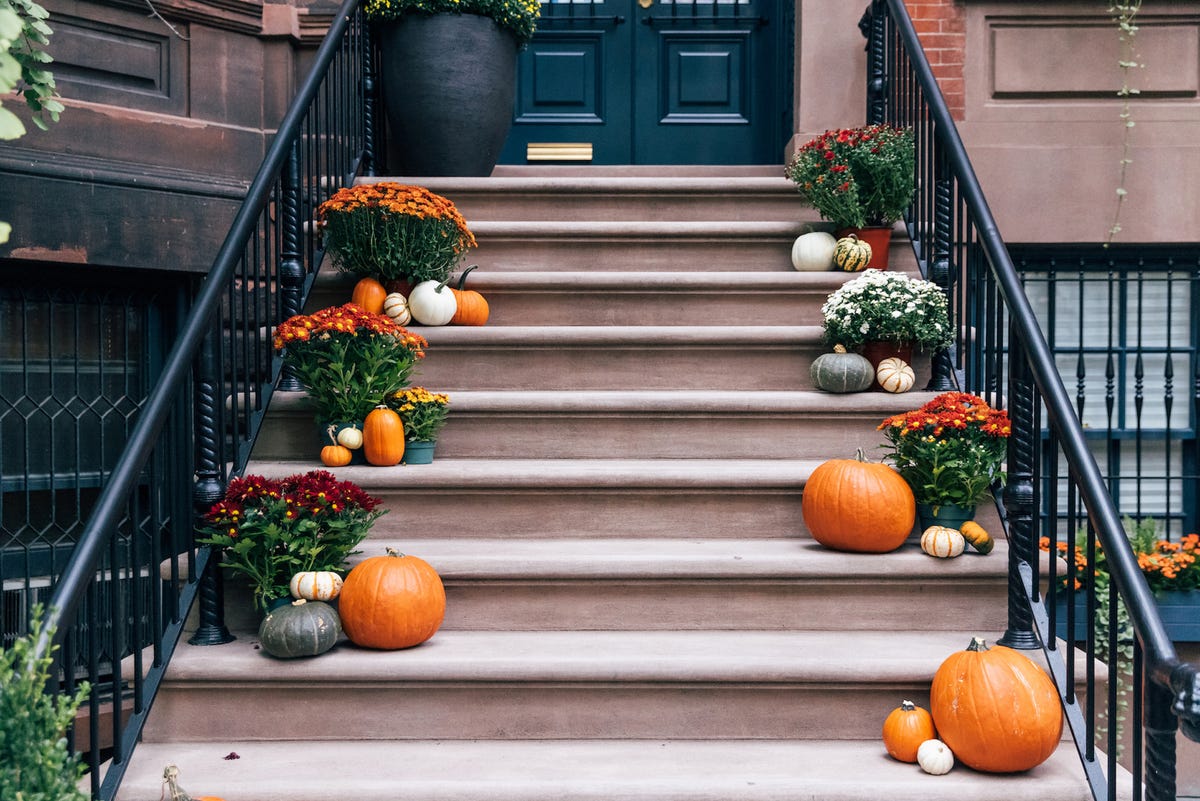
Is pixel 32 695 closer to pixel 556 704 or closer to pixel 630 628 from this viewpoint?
pixel 556 704

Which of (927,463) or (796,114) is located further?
Result: (796,114)

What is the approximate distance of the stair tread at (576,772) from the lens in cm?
247

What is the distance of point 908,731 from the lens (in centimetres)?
263

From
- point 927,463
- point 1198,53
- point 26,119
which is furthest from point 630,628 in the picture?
point 1198,53

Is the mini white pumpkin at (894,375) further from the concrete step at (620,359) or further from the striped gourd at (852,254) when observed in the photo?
the striped gourd at (852,254)

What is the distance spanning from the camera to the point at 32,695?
175 cm

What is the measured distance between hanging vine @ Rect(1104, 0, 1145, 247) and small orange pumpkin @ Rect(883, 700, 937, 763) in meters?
3.28

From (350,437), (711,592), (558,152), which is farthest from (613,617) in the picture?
(558,152)

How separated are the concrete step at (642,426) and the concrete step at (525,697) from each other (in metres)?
1.00

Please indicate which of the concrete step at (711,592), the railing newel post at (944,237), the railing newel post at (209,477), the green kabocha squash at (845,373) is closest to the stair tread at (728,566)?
the concrete step at (711,592)

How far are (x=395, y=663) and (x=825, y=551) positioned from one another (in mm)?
1304

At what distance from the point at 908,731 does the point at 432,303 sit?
230cm

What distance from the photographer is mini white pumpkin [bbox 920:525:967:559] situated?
309 centimetres

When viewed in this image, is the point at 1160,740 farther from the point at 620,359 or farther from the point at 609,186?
the point at 609,186
